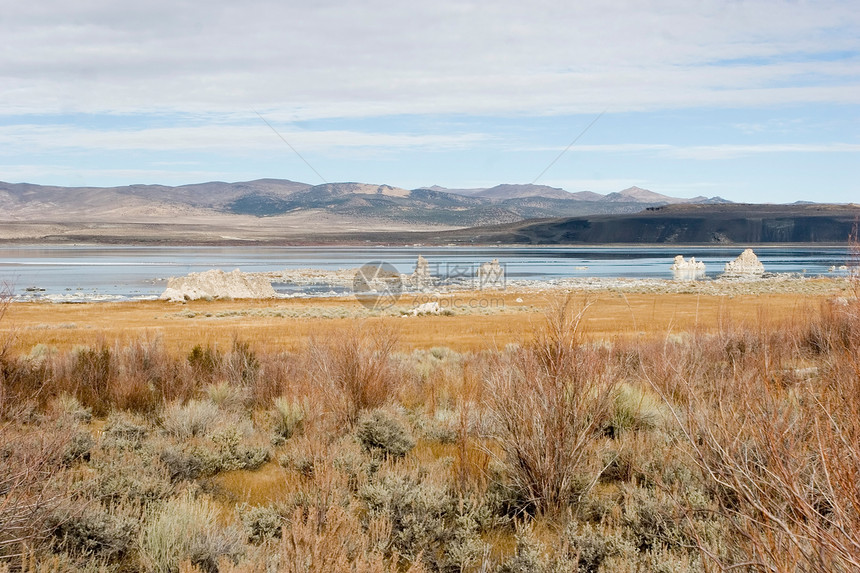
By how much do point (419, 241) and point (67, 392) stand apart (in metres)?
169

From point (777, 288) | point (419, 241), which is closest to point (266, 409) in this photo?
point (777, 288)

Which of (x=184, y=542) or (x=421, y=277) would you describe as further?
(x=421, y=277)

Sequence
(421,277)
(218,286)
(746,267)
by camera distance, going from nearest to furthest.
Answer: (218,286), (421,277), (746,267)

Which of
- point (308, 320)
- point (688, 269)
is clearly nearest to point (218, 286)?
point (308, 320)

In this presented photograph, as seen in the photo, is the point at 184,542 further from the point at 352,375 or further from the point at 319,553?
the point at 352,375

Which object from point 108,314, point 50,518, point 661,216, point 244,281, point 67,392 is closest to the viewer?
point 50,518

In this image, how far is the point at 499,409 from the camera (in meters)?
5.58

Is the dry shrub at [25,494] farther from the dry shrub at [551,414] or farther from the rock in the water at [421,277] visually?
the rock in the water at [421,277]

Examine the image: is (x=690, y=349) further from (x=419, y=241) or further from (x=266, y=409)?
(x=419, y=241)

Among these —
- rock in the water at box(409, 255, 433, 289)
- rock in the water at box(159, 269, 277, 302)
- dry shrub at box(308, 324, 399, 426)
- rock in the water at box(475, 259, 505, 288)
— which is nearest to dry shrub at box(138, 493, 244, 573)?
dry shrub at box(308, 324, 399, 426)

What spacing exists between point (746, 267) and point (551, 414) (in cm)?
6484

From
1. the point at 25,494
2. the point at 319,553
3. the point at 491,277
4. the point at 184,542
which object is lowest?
the point at 491,277

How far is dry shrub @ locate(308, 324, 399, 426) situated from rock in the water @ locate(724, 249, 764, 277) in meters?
59.7

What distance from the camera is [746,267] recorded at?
63.0 metres
